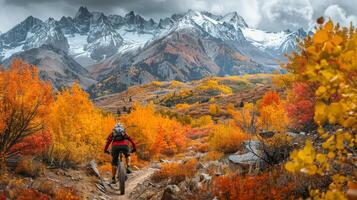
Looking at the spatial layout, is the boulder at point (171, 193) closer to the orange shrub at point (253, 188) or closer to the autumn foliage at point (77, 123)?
the orange shrub at point (253, 188)

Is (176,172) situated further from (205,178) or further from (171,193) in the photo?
(171,193)

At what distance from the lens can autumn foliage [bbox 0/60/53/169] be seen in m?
13.7

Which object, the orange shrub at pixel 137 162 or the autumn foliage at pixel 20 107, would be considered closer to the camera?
the autumn foliage at pixel 20 107

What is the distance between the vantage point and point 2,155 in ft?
42.3

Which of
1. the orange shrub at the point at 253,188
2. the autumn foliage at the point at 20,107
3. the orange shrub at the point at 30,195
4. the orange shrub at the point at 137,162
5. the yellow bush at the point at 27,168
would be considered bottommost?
the orange shrub at the point at 137,162

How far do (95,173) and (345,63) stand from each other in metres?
15.9

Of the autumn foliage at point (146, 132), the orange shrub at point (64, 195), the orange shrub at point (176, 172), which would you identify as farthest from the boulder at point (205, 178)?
the autumn foliage at point (146, 132)

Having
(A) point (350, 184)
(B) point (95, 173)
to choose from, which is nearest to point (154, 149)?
(B) point (95, 173)

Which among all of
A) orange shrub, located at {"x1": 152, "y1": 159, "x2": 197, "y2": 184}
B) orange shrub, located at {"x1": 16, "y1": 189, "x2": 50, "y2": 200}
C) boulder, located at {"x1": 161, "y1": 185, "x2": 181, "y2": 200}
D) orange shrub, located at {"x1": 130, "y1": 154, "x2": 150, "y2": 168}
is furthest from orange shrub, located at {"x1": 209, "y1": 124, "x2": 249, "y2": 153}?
orange shrub, located at {"x1": 16, "y1": 189, "x2": 50, "y2": 200}

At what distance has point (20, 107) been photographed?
14242mm

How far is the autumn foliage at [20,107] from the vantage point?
1371 cm

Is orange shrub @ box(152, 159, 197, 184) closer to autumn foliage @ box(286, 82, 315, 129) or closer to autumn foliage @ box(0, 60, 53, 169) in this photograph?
autumn foliage @ box(0, 60, 53, 169)

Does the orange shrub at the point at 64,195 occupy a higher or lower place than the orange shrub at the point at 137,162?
higher

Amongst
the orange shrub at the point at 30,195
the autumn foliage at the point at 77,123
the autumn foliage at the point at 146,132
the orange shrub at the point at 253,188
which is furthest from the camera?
the autumn foliage at the point at 146,132
